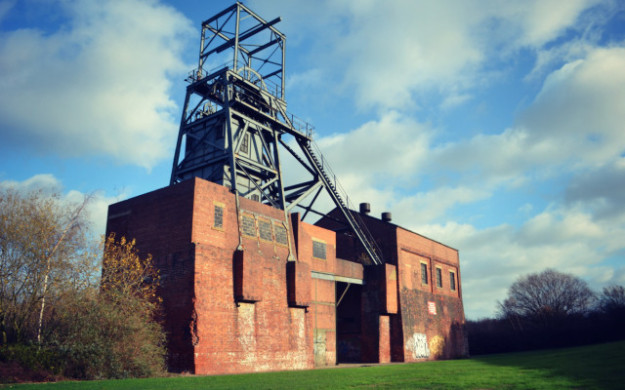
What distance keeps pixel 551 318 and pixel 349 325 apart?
112 ft

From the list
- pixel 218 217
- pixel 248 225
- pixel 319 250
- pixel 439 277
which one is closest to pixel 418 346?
pixel 439 277

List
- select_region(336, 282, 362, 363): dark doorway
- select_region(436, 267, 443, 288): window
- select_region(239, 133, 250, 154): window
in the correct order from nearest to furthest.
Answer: select_region(239, 133, 250, 154): window < select_region(336, 282, 362, 363): dark doorway < select_region(436, 267, 443, 288): window

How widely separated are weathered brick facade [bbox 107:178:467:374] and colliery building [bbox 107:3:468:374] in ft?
0.17

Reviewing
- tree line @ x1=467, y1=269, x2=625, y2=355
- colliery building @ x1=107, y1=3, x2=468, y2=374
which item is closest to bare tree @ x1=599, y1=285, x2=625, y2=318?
tree line @ x1=467, y1=269, x2=625, y2=355

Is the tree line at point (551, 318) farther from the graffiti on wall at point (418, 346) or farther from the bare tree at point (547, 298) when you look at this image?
the graffiti on wall at point (418, 346)

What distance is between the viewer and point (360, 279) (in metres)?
25.8

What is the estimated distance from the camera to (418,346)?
88.9ft

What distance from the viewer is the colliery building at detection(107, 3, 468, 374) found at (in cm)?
1628

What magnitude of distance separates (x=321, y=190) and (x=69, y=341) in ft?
47.1

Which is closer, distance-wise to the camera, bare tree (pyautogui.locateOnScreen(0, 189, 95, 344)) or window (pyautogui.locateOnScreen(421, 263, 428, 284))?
bare tree (pyautogui.locateOnScreen(0, 189, 95, 344))

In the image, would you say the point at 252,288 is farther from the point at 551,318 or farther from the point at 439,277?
the point at 551,318

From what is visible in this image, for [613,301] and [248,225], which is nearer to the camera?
[248,225]

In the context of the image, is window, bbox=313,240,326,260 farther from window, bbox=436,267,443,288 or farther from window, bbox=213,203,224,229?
window, bbox=436,267,443,288

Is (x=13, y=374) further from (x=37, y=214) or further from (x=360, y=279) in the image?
(x=360, y=279)
